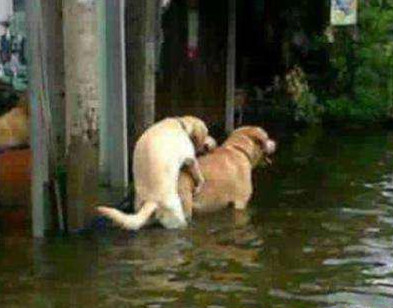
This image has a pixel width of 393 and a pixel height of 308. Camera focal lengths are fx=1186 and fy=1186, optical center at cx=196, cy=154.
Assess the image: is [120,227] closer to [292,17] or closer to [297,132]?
[297,132]

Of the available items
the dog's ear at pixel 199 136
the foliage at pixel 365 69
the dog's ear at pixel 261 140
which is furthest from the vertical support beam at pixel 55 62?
the foliage at pixel 365 69

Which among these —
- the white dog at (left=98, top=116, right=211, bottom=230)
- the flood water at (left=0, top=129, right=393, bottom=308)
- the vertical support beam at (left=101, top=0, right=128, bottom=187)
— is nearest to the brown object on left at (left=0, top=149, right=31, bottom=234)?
the flood water at (left=0, top=129, right=393, bottom=308)

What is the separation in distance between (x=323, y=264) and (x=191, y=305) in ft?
6.03

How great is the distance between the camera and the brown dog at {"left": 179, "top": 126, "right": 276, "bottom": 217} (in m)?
12.0

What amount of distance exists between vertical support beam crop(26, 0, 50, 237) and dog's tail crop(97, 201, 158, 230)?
0.54m

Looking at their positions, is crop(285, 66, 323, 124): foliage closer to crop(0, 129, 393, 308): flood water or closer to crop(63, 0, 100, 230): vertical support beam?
crop(0, 129, 393, 308): flood water

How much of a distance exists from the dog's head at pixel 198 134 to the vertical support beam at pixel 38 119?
196 cm

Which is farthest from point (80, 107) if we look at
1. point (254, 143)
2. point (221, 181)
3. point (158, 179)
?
point (254, 143)

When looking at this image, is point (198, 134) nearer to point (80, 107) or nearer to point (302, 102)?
point (80, 107)

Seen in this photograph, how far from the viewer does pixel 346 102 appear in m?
22.9

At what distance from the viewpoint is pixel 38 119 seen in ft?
35.0

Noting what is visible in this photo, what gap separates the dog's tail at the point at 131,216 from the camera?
1084cm

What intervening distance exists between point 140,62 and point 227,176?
1658 millimetres

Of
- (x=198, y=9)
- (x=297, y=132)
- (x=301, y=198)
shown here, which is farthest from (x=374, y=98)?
(x=301, y=198)
